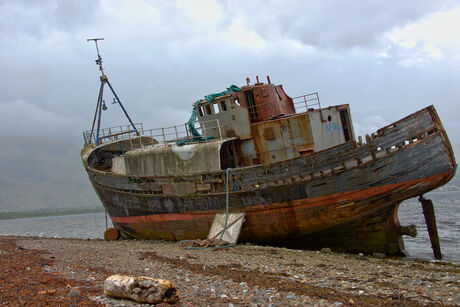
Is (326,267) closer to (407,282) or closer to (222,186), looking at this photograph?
(407,282)

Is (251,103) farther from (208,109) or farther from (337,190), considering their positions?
(337,190)

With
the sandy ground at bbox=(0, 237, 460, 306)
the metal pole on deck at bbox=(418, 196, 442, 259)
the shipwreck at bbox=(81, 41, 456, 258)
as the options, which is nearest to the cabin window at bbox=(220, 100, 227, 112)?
the shipwreck at bbox=(81, 41, 456, 258)

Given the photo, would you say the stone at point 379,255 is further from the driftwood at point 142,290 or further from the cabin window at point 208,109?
the cabin window at point 208,109

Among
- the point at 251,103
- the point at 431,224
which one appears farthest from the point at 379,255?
the point at 251,103

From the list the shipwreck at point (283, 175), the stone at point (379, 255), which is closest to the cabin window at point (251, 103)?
the shipwreck at point (283, 175)

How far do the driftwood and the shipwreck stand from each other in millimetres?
7757

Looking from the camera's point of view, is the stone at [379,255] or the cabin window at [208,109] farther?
the cabin window at [208,109]

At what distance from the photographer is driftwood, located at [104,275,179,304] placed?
5422 millimetres

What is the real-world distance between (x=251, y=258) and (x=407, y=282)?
415 centimetres

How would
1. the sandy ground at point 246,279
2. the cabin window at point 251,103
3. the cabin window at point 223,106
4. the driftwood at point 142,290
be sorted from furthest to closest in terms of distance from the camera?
the cabin window at point 223,106
the cabin window at point 251,103
the sandy ground at point 246,279
the driftwood at point 142,290

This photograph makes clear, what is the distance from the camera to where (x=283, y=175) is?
12781mm

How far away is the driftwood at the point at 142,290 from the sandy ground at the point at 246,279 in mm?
132

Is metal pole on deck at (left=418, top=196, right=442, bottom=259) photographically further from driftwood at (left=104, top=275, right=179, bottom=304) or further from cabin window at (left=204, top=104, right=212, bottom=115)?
driftwood at (left=104, top=275, right=179, bottom=304)

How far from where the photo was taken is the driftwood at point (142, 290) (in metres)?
5.42
